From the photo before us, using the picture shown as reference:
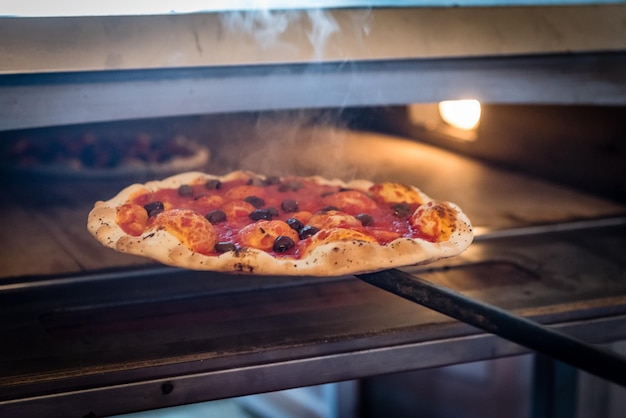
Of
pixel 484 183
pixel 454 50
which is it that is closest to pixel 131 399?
pixel 454 50

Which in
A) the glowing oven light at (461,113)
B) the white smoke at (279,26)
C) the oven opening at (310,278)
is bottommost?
the oven opening at (310,278)

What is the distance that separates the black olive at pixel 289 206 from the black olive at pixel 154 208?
0.80 ft

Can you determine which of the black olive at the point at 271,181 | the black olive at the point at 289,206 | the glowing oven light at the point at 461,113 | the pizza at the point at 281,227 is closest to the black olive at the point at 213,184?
the pizza at the point at 281,227

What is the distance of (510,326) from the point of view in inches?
38.8

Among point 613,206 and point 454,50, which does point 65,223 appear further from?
point 613,206

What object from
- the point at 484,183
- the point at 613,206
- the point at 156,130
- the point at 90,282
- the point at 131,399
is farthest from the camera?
the point at 156,130

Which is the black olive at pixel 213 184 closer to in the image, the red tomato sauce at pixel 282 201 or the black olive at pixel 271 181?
the red tomato sauce at pixel 282 201

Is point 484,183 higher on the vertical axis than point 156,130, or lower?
lower

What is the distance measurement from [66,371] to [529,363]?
4.62 feet

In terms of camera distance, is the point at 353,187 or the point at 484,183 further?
the point at 484,183

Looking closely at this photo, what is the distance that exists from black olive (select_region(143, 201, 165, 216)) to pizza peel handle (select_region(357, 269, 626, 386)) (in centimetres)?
46

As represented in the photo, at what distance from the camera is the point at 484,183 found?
8.06 ft

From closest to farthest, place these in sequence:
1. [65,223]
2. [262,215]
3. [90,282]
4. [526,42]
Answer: [262,215] < [90,282] < [526,42] < [65,223]

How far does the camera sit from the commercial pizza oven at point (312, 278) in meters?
1.27
